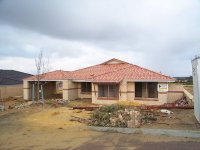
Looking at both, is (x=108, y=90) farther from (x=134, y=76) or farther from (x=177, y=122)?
(x=177, y=122)

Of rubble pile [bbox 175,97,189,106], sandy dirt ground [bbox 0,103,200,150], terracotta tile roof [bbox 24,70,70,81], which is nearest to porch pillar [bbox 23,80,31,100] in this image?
terracotta tile roof [bbox 24,70,70,81]

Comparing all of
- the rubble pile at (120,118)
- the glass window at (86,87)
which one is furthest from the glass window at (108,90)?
the rubble pile at (120,118)

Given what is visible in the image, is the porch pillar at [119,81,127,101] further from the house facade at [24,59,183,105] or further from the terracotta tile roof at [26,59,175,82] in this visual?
the terracotta tile roof at [26,59,175,82]

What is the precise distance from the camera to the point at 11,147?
13.6 m

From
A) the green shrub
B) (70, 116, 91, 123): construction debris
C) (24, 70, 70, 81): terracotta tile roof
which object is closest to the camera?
the green shrub

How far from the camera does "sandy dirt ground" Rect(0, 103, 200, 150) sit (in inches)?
517

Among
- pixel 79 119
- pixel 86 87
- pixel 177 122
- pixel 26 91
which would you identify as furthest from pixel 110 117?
pixel 26 91

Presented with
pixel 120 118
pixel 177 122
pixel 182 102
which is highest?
pixel 182 102

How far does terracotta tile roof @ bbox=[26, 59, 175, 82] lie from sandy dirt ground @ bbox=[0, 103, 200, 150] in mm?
9217

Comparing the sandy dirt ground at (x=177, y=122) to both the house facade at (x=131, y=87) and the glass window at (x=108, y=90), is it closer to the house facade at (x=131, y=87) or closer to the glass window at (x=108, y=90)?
the house facade at (x=131, y=87)

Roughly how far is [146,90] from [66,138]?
14.8 metres

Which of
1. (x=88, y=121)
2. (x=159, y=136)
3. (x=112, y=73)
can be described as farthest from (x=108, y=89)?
(x=159, y=136)

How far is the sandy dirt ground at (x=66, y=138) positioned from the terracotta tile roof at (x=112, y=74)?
9217 mm

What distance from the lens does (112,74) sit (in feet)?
96.6
